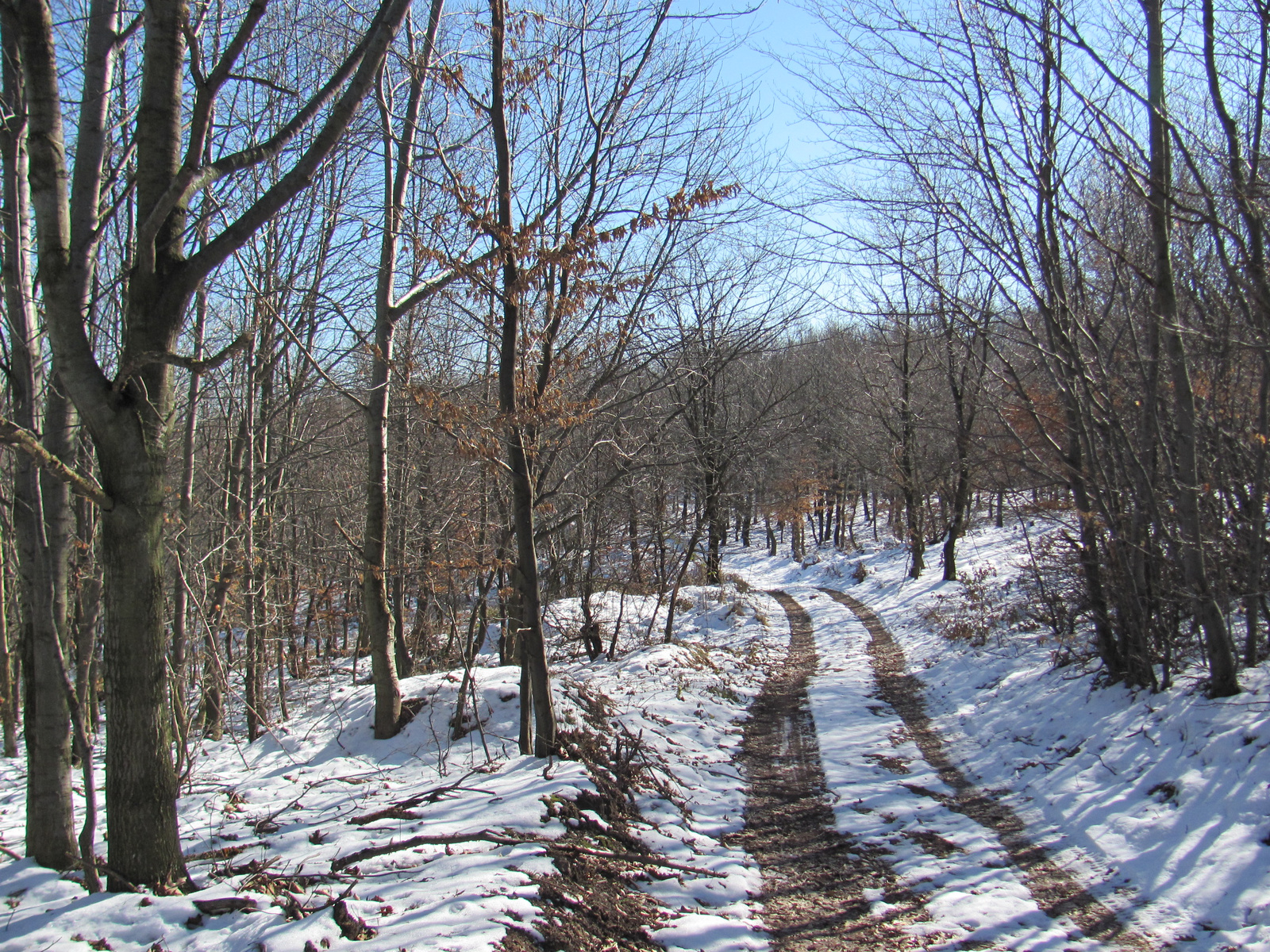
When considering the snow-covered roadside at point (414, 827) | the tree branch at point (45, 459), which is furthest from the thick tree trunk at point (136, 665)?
the snow-covered roadside at point (414, 827)

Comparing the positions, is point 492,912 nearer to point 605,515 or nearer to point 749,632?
point 605,515

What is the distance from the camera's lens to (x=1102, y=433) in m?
7.36

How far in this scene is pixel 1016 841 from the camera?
513 centimetres

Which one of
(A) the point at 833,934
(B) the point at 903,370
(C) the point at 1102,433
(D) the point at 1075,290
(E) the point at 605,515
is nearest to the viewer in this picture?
(A) the point at 833,934

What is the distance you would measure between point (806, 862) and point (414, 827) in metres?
Answer: 2.75

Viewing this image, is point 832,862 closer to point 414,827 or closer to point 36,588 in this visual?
point 414,827

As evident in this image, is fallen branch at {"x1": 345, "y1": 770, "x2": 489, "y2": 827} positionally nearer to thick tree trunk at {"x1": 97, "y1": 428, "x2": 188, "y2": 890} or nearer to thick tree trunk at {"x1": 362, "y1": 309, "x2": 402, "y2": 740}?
thick tree trunk at {"x1": 97, "y1": 428, "x2": 188, "y2": 890}

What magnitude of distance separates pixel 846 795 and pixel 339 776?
464 cm

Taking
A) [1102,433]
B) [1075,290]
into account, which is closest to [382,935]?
[1102,433]

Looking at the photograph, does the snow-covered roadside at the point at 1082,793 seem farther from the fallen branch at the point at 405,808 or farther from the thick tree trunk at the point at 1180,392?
the fallen branch at the point at 405,808

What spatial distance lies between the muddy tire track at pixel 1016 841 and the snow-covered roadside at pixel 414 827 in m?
1.82

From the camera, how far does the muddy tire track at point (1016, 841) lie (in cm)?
397

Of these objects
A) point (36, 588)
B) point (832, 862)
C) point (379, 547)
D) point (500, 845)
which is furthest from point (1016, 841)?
point (36, 588)

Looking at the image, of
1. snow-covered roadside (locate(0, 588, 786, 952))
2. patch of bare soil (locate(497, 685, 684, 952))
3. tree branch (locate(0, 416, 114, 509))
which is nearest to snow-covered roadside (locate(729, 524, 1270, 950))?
snow-covered roadside (locate(0, 588, 786, 952))
